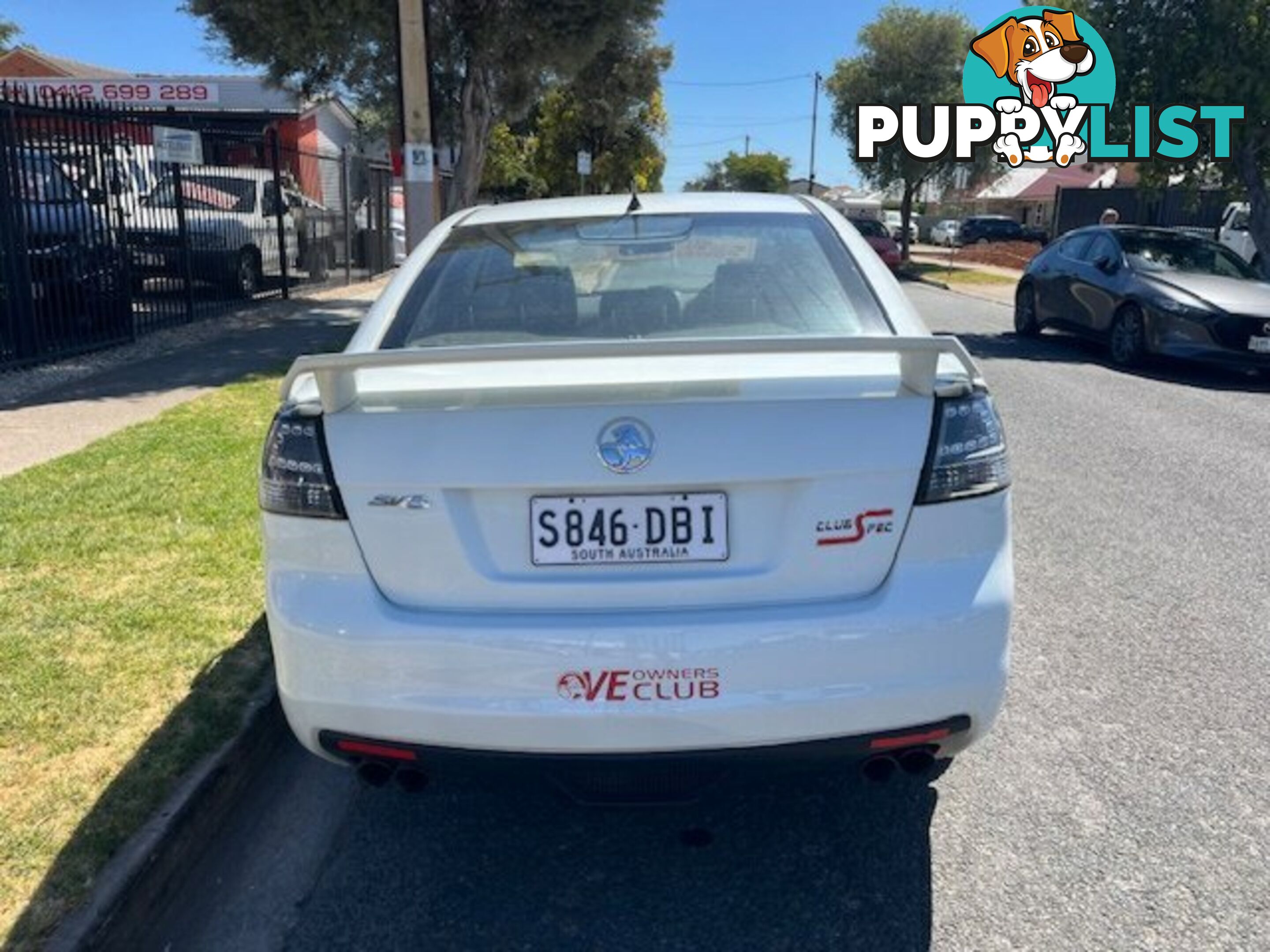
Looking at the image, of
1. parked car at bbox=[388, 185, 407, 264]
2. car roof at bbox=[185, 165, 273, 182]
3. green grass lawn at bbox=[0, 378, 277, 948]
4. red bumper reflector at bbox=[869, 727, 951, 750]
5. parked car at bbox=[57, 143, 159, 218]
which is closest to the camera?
red bumper reflector at bbox=[869, 727, 951, 750]

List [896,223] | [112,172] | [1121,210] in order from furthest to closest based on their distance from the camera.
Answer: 1. [896,223]
2. [1121,210]
3. [112,172]

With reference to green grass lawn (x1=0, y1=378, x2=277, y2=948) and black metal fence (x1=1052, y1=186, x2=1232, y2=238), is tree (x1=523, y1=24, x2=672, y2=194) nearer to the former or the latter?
black metal fence (x1=1052, y1=186, x2=1232, y2=238)

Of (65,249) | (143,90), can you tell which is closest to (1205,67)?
(65,249)

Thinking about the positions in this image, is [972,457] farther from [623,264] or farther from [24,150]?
Result: [24,150]

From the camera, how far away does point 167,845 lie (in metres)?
2.74

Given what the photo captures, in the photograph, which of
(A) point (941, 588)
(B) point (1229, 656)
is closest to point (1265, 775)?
(B) point (1229, 656)

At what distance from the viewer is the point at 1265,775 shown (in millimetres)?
3307

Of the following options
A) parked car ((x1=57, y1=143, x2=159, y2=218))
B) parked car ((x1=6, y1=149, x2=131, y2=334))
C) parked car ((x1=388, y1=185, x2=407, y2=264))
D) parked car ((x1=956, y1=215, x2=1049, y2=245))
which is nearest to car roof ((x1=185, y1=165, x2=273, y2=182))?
parked car ((x1=57, y1=143, x2=159, y2=218))

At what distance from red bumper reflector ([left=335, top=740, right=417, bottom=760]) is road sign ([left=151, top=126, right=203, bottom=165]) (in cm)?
1153

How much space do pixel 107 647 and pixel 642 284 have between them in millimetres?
2294

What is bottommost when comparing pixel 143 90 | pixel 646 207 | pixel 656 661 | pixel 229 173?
pixel 656 661

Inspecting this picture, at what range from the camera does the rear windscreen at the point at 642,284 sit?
119 inches

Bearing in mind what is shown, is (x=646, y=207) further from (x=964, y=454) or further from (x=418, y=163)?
(x=418, y=163)

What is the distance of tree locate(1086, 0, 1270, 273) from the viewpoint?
1362 cm
